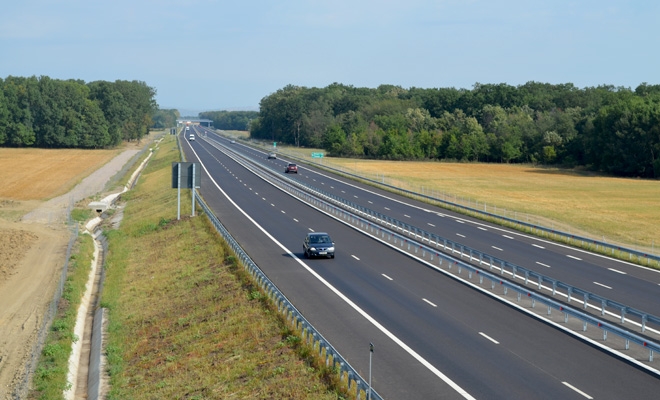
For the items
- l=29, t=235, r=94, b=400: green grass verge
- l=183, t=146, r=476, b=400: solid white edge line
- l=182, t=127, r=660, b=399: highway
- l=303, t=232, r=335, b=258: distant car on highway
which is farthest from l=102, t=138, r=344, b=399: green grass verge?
l=303, t=232, r=335, b=258: distant car on highway

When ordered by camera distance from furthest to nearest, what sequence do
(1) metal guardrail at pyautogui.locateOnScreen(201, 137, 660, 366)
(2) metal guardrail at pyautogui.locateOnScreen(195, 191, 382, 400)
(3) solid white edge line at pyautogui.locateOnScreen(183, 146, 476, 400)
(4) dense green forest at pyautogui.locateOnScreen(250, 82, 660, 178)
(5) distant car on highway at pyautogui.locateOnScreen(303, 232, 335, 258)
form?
1. (4) dense green forest at pyautogui.locateOnScreen(250, 82, 660, 178)
2. (5) distant car on highway at pyautogui.locateOnScreen(303, 232, 335, 258)
3. (1) metal guardrail at pyautogui.locateOnScreen(201, 137, 660, 366)
4. (3) solid white edge line at pyautogui.locateOnScreen(183, 146, 476, 400)
5. (2) metal guardrail at pyautogui.locateOnScreen(195, 191, 382, 400)

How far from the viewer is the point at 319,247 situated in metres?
42.5

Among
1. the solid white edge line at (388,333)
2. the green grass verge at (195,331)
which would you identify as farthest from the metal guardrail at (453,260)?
the green grass verge at (195,331)

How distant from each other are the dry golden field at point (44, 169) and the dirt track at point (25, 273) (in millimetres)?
10298

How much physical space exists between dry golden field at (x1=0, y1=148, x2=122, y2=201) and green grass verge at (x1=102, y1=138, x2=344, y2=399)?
44842 mm

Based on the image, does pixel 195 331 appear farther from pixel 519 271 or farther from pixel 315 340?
pixel 519 271

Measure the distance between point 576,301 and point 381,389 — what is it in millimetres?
14747

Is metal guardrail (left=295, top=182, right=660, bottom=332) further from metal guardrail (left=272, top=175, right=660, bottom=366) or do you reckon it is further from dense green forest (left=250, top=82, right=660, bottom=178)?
dense green forest (left=250, top=82, right=660, bottom=178)

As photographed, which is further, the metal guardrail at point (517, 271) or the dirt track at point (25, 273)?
the dirt track at point (25, 273)

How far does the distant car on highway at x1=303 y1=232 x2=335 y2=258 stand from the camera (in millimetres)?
42469

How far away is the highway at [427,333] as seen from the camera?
20844mm

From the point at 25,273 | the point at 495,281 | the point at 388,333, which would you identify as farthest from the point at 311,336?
the point at 25,273

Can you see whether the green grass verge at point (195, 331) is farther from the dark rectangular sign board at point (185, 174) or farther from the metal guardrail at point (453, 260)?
the metal guardrail at point (453, 260)

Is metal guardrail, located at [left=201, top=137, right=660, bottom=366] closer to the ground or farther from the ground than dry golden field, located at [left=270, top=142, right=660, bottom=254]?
farther from the ground
